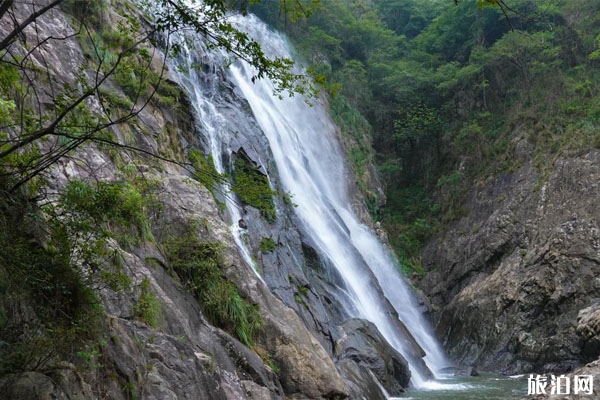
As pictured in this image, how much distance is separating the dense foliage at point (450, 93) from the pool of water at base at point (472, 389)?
29.7 feet

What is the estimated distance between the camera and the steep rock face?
1623 cm

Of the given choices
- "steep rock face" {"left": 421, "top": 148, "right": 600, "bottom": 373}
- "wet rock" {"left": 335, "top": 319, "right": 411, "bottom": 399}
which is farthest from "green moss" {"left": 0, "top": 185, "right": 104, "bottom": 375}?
"steep rock face" {"left": 421, "top": 148, "right": 600, "bottom": 373}

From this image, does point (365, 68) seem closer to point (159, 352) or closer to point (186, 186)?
point (186, 186)

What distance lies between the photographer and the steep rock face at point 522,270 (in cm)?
1623

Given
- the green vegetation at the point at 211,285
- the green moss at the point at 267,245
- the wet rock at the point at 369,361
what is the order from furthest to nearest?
the green moss at the point at 267,245
the wet rock at the point at 369,361
the green vegetation at the point at 211,285

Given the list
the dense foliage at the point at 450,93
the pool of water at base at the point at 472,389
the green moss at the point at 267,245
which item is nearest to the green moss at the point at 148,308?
the green moss at the point at 267,245

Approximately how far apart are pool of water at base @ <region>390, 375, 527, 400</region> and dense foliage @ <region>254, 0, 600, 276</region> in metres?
9.06

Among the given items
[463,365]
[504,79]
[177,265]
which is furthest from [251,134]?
[504,79]

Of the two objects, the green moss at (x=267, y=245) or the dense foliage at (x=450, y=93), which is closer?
the green moss at (x=267, y=245)

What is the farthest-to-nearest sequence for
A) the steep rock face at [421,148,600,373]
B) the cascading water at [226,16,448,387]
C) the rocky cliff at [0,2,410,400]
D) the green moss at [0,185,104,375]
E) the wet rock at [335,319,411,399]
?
the steep rock face at [421,148,600,373] < the cascading water at [226,16,448,387] < the wet rock at [335,319,411,399] < the rocky cliff at [0,2,410,400] < the green moss at [0,185,104,375]

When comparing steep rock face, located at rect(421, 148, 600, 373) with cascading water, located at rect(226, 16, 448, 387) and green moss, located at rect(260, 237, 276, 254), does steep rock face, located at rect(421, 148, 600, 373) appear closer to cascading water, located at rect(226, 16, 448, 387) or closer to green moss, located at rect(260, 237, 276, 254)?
cascading water, located at rect(226, 16, 448, 387)

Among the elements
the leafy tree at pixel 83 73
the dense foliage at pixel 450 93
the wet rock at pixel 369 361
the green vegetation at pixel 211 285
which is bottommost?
the wet rock at pixel 369 361

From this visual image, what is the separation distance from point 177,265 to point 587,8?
26956 millimetres

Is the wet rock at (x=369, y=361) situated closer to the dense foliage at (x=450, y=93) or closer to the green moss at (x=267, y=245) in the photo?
the green moss at (x=267, y=245)
